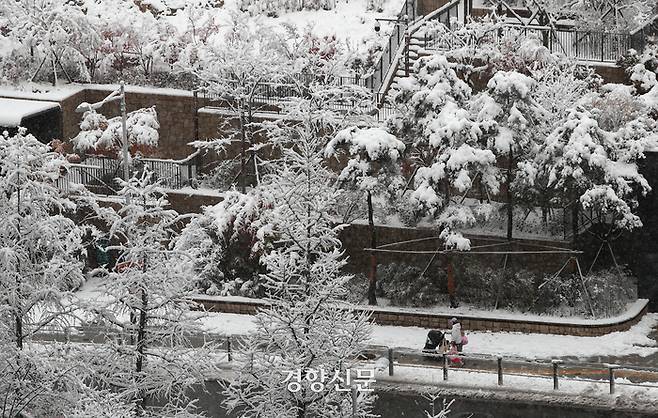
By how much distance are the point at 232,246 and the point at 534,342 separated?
301 inches

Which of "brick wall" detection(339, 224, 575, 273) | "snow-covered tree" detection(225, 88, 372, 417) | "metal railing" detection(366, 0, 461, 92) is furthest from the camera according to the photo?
"metal railing" detection(366, 0, 461, 92)

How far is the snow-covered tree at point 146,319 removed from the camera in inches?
1064

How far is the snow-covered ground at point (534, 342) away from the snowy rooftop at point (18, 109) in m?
8.44

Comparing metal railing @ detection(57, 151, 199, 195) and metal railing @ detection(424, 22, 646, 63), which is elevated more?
metal railing @ detection(424, 22, 646, 63)

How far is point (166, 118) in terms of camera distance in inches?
1679

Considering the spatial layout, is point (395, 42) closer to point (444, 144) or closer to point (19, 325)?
point (444, 144)

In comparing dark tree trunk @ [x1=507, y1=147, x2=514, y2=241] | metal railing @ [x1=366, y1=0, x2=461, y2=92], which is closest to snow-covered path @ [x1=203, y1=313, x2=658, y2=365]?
dark tree trunk @ [x1=507, y1=147, x2=514, y2=241]

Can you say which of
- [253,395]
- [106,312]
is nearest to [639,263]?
[253,395]

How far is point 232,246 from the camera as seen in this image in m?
37.2

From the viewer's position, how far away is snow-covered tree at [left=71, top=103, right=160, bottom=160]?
40.5 meters

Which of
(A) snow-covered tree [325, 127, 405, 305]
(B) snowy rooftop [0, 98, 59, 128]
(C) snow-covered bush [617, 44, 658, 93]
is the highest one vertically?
(C) snow-covered bush [617, 44, 658, 93]

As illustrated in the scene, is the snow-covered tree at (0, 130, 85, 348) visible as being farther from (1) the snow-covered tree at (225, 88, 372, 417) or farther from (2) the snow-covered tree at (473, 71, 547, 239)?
(2) the snow-covered tree at (473, 71, 547, 239)

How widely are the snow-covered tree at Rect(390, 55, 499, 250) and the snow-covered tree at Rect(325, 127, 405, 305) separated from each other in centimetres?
63

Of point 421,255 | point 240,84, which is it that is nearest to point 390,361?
point 421,255
